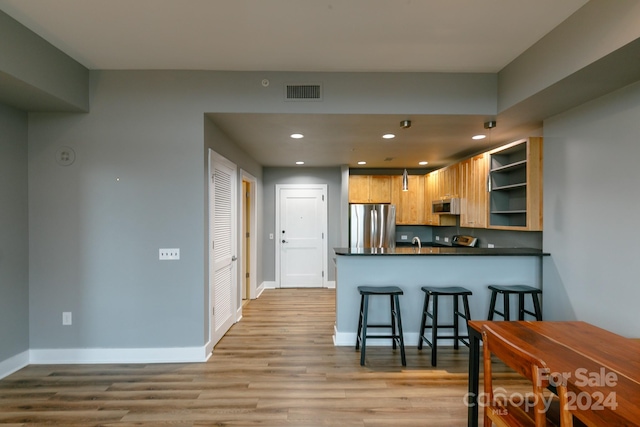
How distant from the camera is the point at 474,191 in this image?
14.6 feet

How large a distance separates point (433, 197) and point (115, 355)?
17.2 ft

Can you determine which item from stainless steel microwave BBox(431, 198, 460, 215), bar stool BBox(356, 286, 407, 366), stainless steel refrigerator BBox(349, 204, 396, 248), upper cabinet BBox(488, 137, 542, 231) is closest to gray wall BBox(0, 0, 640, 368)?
upper cabinet BBox(488, 137, 542, 231)

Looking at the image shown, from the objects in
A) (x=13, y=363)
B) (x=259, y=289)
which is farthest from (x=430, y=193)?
(x=13, y=363)

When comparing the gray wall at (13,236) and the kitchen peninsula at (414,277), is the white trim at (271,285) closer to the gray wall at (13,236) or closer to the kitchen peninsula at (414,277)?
the kitchen peninsula at (414,277)

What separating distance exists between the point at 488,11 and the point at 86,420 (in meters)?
3.93

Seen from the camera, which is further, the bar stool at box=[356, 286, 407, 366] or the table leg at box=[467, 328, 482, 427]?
the bar stool at box=[356, 286, 407, 366]

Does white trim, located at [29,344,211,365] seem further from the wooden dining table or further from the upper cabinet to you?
the upper cabinet

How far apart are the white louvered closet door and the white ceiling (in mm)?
729

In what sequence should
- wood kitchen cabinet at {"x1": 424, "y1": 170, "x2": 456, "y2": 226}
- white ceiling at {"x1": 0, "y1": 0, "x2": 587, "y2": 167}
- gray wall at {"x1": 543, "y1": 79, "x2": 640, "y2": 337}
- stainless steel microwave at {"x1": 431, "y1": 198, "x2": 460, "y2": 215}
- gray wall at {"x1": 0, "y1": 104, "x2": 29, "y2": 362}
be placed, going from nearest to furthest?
white ceiling at {"x1": 0, "y1": 0, "x2": 587, "y2": 167} < gray wall at {"x1": 543, "y1": 79, "x2": 640, "y2": 337} < gray wall at {"x1": 0, "y1": 104, "x2": 29, "y2": 362} < stainless steel microwave at {"x1": 431, "y1": 198, "x2": 460, "y2": 215} < wood kitchen cabinet at {"x1": 424, "y1": 170, "x2": 456, "y2": 226}

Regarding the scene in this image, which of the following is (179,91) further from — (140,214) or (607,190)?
(607,190)

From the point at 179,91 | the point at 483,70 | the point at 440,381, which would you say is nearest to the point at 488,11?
the point at 483,70

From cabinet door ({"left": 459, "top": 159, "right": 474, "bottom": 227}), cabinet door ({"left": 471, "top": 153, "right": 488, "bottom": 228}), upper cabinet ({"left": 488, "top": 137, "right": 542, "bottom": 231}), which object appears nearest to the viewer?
upper cabinet ({"left": 488, "top": 137, "right": 542, "bottom": 231})

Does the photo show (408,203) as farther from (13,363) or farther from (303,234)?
(13,363)

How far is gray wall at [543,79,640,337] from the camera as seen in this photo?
93.1 inches
